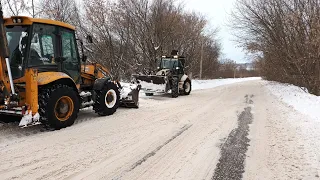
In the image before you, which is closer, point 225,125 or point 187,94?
point 225,125

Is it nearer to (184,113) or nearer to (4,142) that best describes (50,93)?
(4,142)

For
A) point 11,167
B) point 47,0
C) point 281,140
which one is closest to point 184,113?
point 281,140

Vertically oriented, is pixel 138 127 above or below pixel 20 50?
below

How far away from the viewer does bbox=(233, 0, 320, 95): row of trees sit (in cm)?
1427

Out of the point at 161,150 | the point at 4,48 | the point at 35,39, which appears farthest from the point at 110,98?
the point at 161,150

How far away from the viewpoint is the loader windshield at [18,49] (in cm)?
639

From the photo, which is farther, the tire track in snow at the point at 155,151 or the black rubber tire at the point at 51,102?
the black rubber tire at the point at 51,102

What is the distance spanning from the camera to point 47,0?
21.9m

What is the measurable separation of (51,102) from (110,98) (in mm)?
2586

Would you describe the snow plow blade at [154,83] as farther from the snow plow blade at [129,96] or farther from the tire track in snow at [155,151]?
the tire track in snow at [155,151]

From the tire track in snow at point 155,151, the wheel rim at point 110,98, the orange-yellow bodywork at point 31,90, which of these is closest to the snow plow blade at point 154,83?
the wheel rim at point 110,98

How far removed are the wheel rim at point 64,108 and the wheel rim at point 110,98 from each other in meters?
1.62

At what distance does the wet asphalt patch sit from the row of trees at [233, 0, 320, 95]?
26.8ft

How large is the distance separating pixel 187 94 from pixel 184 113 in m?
7.33
